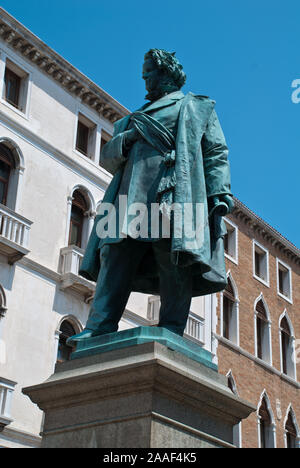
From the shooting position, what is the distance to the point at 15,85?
18500mm

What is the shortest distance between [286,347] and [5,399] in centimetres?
1476

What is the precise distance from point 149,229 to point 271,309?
22.9 metres

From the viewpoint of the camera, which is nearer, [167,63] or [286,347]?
[167,63]

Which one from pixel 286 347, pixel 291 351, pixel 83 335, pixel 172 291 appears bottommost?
pixel 83 335

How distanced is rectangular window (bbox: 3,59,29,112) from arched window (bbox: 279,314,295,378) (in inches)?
525

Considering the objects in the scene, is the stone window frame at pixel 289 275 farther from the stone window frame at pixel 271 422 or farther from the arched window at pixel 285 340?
the stone window frame at pixel 271 422

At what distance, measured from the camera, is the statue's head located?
5.02 meters

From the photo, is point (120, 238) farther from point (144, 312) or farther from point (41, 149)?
point (144, 312)

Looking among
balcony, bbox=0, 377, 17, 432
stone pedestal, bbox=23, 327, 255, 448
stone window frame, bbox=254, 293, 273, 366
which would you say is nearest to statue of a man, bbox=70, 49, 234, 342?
stone pedestal, bbox=23, 327, 255, 448

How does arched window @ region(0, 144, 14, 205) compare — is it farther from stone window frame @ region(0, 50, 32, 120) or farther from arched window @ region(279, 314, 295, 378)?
arched window @ region(279, 314, 295, 378)

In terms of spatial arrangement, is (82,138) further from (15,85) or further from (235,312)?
(235,312)

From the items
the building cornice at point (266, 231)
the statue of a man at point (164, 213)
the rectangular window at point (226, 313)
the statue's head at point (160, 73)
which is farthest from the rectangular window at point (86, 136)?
the statue of a man at point (164, 213)

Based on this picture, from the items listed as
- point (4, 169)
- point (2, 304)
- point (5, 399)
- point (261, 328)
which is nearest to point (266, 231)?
point (261, 328)

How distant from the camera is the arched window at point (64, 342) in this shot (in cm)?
1695
